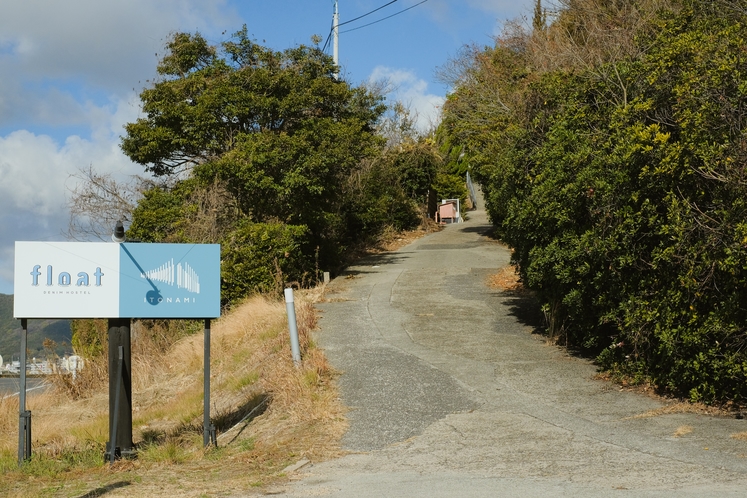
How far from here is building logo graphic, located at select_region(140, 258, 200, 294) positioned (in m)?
9.22

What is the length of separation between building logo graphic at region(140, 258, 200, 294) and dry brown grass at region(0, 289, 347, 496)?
1.92 meters

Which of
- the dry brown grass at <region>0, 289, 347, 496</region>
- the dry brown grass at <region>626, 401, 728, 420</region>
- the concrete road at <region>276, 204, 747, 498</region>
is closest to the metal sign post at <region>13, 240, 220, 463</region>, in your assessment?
the dry brown grass at <region>0, 289, 347, 496</region>

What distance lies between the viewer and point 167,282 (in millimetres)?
9250

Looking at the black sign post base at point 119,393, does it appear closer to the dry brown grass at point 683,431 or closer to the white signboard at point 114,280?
the white signboard at point 114,280

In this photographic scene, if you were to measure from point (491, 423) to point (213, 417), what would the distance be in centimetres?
437

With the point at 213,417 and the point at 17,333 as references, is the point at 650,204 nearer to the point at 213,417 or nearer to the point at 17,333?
the point at 213,417

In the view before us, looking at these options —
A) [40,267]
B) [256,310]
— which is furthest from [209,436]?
[256,310]

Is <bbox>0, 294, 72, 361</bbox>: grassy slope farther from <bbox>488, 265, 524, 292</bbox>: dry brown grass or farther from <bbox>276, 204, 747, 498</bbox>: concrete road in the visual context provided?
<bbox>488, 265, 524, 292</bbox>: dry brown grass

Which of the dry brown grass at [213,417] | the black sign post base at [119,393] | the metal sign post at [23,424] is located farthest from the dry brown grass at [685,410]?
the metal sign post at [23,424]

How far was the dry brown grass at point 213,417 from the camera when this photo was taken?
789 centimetres

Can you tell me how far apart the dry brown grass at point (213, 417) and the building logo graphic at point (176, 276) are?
192cm

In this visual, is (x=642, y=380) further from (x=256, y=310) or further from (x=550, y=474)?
(x=256, y=310)

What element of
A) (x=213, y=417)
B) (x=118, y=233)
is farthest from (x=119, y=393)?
(x=213, y=417)

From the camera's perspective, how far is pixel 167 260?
9.28 m
